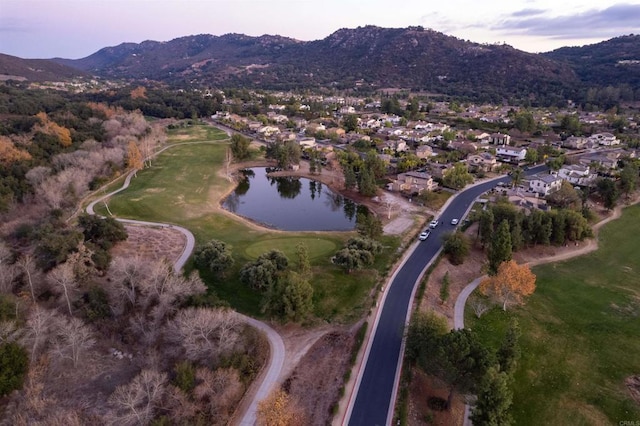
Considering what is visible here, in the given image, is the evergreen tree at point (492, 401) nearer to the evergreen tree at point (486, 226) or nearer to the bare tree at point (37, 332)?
the evergreen tree at point (486, 226)

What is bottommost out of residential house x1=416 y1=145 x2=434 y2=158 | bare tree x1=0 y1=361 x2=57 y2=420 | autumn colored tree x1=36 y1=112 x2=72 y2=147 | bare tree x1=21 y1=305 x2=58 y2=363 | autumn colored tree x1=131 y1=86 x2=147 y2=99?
bare tree x1=0 y1=361 x2=57 y2=420

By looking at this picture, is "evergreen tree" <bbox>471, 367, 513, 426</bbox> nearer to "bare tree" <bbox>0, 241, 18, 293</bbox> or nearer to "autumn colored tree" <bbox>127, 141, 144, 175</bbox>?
"bare tree" <bbox>0, 241, 18, 293</bbox>

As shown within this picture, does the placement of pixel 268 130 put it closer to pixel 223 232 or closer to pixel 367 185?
pixel 367 185

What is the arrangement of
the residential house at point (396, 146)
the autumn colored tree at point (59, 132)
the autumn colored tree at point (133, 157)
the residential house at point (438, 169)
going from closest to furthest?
the residential house at point (438, 169)
the autumn colored tree at point (133, 157)
the autumn colored tree at point (59, 132)
the residential house at point (396, 146)

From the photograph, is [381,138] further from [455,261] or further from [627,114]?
[627,114]

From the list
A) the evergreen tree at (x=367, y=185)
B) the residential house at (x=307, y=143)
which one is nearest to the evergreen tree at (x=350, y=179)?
the evergreen tree at (x=367, y=185)

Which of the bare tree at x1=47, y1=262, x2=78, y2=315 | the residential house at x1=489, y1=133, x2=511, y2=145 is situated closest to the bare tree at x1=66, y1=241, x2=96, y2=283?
the bare tree at x1=47, y1=262, x2=78, y2=315
